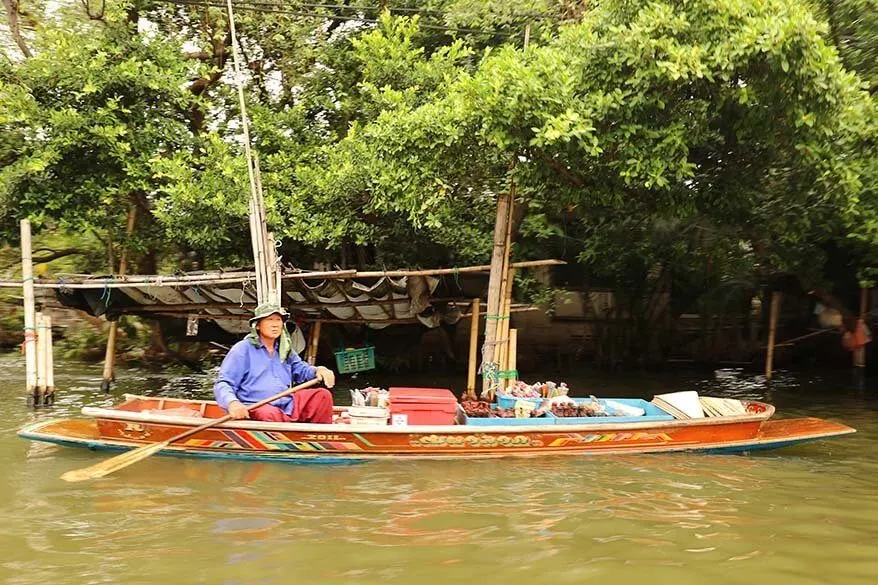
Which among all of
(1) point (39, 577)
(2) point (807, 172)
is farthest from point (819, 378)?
(1) point (39, 577)

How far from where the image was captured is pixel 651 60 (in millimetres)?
6594

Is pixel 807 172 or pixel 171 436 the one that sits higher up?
pixel 807 172

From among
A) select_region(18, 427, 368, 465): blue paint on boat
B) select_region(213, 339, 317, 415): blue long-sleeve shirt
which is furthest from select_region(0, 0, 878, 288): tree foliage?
select_region(18, 427, 368, 465): blue paint on boat

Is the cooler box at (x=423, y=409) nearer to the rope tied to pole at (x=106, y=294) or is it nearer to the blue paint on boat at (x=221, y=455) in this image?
the blue paint on boat at (x=221, y=455)

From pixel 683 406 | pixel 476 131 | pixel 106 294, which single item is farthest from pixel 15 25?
pixel 683 406

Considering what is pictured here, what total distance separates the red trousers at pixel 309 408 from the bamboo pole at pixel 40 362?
193 inches

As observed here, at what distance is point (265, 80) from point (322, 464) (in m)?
8.19

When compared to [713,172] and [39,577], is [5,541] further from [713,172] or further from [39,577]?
[713,172]

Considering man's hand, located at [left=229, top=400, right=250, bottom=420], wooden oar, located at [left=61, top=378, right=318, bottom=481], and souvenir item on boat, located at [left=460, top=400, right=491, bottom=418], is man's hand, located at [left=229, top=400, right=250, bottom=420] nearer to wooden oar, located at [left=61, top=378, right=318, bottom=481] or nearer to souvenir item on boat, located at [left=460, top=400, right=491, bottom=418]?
wooden oar, located at [left=61, top=378, right=318, bottom=481]

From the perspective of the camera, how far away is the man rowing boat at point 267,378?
6.28m

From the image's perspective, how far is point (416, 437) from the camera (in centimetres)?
629

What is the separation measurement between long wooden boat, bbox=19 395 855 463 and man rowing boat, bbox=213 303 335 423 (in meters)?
0.29

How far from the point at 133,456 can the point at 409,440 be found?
2379mm

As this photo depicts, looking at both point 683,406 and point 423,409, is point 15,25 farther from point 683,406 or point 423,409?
point 683,406
